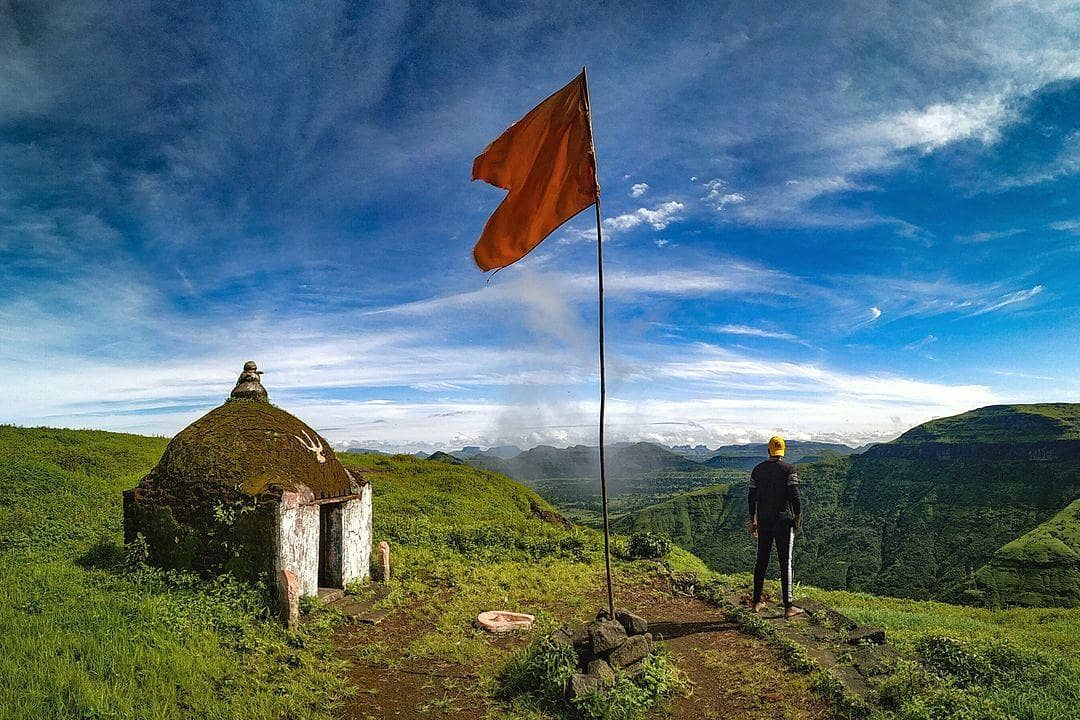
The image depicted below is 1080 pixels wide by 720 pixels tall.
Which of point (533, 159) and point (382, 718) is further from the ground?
point (533, 159)

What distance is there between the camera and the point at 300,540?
10.5 meters

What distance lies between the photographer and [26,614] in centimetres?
819

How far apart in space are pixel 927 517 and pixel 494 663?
416 ft

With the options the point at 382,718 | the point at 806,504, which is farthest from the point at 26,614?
the point at 806,504

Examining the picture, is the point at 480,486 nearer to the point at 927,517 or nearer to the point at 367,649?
the point at 367,649

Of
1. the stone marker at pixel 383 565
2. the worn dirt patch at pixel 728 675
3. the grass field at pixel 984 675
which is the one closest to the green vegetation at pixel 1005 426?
the grass field at pixel 984 675

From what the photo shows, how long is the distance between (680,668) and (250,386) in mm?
10324

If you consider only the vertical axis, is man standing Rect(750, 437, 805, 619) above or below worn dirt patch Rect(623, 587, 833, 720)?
above

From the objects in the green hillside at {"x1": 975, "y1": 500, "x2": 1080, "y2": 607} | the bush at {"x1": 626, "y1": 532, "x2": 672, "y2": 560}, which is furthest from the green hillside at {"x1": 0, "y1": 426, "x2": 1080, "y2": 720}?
the green hillside at {"x1": 975, "y1": 500, "x2": 1080, "y2": 607}

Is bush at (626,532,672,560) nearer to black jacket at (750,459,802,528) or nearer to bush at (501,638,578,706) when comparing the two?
black jacket at (750,459,802,528)

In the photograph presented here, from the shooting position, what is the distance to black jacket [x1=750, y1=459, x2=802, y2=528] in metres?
9.51

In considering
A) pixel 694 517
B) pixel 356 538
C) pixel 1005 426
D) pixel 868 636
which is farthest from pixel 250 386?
pixel 1005 426

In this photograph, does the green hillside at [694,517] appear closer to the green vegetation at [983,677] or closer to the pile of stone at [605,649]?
the green vegetation at [983,677]

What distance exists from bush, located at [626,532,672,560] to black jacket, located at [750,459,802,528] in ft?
19.4
